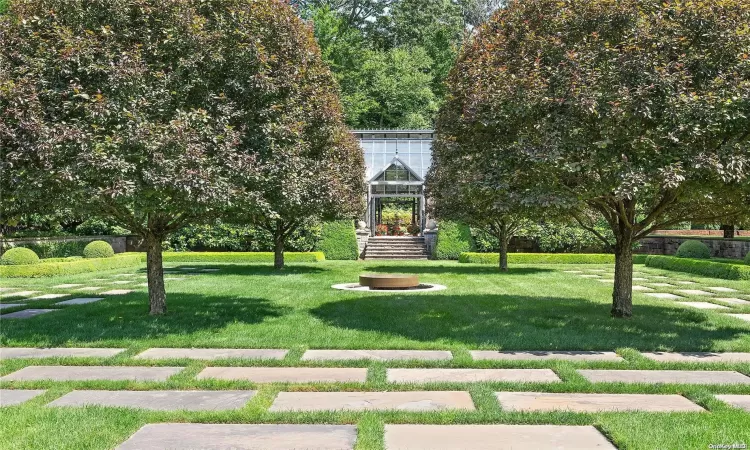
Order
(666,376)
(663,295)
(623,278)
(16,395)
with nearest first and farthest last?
1. (16,395)
2. (666,376)
3. (623,278)
4. (663,295)

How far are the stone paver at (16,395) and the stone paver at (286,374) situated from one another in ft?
4.66

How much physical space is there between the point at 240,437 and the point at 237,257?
20055mm

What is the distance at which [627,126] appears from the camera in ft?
23.9

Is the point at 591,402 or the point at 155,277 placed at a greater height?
the point at 155,277

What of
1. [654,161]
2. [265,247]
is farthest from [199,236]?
[654,161]

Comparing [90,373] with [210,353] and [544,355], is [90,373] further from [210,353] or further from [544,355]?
[544,355]

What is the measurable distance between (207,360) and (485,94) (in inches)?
197

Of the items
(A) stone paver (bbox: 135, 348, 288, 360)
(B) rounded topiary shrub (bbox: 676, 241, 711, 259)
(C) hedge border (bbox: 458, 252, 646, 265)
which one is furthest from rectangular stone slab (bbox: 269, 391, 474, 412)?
(B) rounded topiary shrub (bbox: 676, 241, 711, 259)

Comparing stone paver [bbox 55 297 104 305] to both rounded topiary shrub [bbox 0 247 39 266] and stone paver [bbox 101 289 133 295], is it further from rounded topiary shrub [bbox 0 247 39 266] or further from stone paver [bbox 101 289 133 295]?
rounded topiary shrub [bbox 0 247 39 266]

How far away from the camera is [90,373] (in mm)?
5898

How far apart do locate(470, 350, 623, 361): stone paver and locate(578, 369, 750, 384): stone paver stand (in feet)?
1.88

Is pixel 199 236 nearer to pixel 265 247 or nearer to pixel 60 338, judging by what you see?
pixel 265 247

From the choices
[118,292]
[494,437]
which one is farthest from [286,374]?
[118,292]

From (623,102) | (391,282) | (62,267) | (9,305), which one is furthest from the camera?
(62,267)
